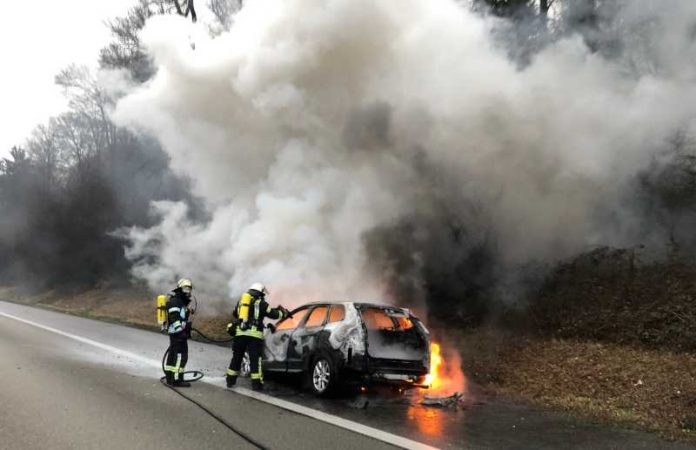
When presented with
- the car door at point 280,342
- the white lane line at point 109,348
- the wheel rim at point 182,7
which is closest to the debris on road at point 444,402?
the car door at point 280,342

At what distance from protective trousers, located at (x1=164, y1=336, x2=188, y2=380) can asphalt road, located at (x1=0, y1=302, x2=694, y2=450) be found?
260 mm

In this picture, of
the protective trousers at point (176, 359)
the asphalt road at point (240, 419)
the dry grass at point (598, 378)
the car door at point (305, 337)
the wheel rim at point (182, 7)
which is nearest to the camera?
the asphalt road at point (240, 419)

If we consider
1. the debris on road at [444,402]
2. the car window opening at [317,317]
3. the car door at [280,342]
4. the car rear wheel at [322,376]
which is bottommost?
the debris on road at [444,402]

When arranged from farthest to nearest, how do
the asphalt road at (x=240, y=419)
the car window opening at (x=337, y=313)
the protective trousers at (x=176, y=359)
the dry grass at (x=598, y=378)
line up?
the protective trousers at (x=176, y=359) → the car window opening at (x=337, y=313) → the dry grass at (x=598, y=378) → the asphalt road at (x=240, y=419)

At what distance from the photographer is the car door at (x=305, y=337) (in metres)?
7.96

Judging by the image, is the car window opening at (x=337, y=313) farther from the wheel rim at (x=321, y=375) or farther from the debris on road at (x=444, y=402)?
the debris on road at (x=444, y=402)

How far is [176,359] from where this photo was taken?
8.16 meters

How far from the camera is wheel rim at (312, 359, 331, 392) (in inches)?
296

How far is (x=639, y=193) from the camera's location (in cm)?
1156

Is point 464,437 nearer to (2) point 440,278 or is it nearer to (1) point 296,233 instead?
(1) point 296,233

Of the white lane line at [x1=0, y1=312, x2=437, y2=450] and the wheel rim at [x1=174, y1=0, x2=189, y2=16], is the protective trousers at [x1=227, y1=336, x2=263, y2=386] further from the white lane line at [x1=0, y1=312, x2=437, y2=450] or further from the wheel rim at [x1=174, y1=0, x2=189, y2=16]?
the wheel rim at [x1=174, y1=0, x2=189, y2=16]

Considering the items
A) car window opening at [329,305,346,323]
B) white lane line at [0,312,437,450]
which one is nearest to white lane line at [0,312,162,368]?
white lane line at [0,312,437,450]

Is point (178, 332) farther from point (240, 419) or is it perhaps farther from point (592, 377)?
point (592, 377)

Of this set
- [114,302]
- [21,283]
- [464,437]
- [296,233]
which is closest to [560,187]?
[296,233]
